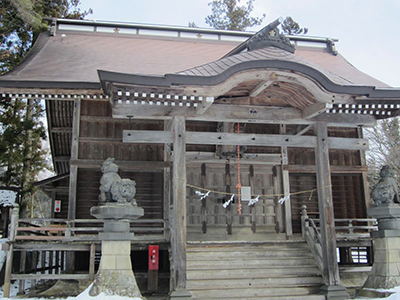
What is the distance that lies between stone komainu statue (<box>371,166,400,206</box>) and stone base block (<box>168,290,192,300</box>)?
4.65 m

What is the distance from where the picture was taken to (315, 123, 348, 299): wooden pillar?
8.82 metres

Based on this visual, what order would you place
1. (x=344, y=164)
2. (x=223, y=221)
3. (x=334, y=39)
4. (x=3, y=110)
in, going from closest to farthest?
(x=223, y=221) → (x=344, y=164) → (x=3, y=110) → (x=334, y=39)

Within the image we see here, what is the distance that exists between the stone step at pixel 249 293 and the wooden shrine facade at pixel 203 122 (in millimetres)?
527

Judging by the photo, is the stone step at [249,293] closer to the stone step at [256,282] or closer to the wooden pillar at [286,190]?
the stone step at [256,282]

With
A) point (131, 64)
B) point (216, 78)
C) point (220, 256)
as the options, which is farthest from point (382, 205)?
point (131, 64)

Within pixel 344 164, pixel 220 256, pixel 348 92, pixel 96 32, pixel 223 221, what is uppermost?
pixel 96 32

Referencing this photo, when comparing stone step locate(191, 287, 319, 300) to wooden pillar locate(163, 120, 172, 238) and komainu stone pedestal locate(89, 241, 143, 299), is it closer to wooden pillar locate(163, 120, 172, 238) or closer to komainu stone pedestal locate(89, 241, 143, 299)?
komainu stone pedestal locate(89, 241, 143, 299)

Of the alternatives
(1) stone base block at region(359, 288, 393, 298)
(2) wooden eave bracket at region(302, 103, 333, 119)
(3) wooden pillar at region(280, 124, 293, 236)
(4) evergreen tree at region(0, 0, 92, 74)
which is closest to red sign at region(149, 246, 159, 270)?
(3) wooden pillar at region(280, 124, 293, 236)

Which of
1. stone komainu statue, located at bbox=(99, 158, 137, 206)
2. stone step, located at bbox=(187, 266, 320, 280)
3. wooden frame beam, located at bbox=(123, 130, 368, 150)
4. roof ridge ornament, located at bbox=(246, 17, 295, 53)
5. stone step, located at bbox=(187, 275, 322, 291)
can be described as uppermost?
roof ridge ornament, located at bbox=(246, 17, 295, 53)

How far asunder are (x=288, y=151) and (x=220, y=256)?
5.00 metres

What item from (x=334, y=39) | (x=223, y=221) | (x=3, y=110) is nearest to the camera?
(x=223, y=221)

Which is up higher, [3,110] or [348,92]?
[3,110]

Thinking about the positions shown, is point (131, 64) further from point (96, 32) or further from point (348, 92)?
point (348, 92)

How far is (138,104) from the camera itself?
8.74 meters
